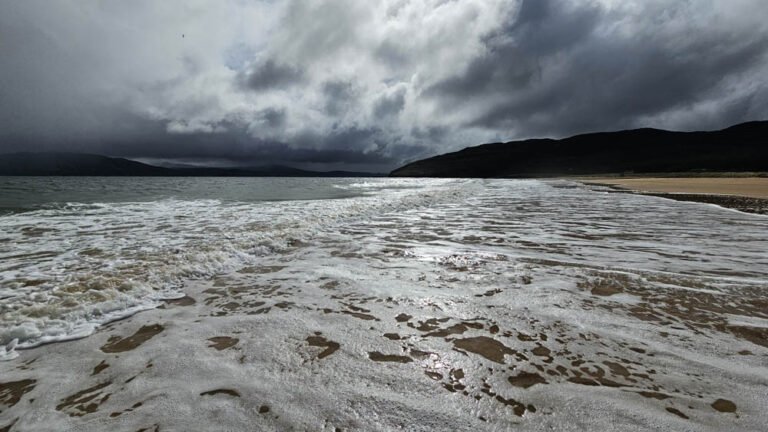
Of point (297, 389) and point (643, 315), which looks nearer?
point (297, 389)

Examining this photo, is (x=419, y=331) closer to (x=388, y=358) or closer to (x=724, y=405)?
(x=388, y=358)

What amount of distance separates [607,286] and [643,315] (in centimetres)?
97

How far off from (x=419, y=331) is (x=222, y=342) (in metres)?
1.98

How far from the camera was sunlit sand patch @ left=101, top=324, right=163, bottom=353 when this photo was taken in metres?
3.17

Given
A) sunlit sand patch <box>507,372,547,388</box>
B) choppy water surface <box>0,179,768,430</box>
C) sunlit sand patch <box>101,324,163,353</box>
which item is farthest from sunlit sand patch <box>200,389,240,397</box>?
sunlit sand patch <box>507,372,547,388</box>

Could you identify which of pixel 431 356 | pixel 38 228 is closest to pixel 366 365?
pixel 431 356

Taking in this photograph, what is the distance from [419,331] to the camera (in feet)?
11.0

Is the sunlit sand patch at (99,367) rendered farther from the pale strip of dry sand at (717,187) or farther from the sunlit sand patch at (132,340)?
the pale strip of dry sand at (717,187)

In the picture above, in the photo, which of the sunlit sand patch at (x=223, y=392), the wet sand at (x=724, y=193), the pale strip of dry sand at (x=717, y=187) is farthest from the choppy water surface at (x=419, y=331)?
the pale strip of dry sand at (x=717, y=187)

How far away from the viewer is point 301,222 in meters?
11.3

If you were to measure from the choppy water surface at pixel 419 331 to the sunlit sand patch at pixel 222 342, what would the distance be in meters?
0.02

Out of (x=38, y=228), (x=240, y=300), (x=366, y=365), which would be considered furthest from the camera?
(x=38, y=228)

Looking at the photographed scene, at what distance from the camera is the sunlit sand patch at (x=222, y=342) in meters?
3.16

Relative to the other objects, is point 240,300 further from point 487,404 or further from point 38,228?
point 38,228
